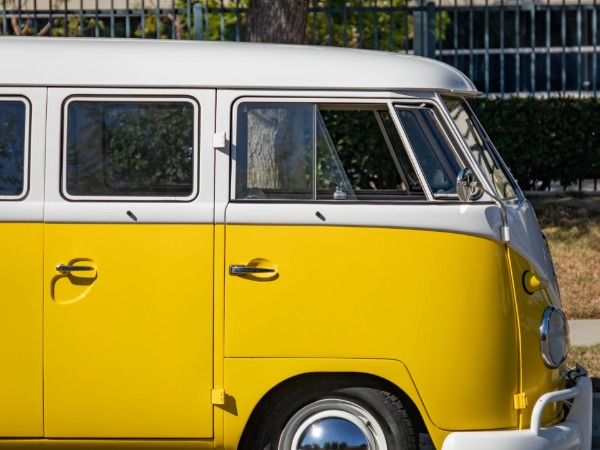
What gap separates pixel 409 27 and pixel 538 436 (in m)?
17.7

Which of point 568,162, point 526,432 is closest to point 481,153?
point 526,432

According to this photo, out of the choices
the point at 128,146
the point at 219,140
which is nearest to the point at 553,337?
the point at 219,140

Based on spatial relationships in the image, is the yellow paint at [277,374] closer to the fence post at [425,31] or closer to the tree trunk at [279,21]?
the tree trunk at [279,21]

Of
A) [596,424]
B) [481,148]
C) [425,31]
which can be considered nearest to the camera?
[481,148]

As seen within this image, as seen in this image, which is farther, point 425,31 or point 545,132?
point 425,31

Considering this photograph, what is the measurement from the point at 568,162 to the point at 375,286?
8674 mm

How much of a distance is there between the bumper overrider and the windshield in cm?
97

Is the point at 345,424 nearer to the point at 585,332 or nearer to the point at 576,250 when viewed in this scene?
the point at 585,332

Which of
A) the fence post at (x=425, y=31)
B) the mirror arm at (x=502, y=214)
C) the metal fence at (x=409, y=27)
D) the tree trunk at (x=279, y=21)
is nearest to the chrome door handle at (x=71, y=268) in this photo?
the mirror arm at (x=502, y=214)

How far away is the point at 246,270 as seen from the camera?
504 centimetres

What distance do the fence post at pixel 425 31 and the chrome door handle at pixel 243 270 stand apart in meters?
8.83

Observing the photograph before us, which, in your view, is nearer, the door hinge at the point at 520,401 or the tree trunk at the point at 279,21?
the door hinge at the point at 520,401

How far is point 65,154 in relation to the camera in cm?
517

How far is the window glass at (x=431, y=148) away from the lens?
17.0 feet
